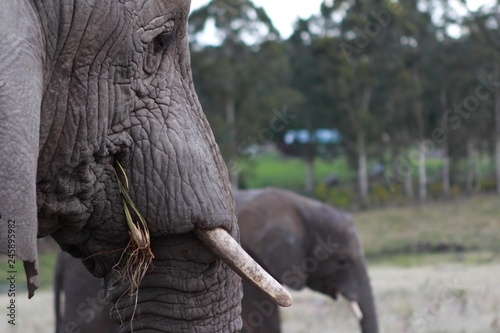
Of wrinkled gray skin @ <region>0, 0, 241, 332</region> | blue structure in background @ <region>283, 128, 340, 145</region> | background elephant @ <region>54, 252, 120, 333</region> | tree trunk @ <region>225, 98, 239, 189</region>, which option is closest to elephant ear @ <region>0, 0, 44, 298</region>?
wrinkled gray skin @ <region>0, 0, 241, 332</region>

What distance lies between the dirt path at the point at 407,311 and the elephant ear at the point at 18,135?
19.7 feet

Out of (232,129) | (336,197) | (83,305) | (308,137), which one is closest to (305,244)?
(83,305)

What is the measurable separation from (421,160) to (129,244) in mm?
27345

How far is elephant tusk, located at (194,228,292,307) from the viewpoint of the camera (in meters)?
2.25

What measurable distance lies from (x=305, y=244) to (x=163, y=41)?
5716 mm

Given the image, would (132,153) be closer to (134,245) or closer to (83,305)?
(134,245)

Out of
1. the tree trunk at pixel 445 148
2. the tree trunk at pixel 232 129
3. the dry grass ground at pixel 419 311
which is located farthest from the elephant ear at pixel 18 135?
the tree trunk at pixel 445 148

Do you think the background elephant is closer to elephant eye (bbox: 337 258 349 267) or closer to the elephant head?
the elephant head

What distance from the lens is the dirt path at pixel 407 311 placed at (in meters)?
7.76

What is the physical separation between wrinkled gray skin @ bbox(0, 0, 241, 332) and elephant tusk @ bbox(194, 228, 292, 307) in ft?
0.12

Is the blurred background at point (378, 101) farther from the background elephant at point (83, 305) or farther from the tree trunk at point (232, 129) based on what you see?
the background elephant at point (83, 305)

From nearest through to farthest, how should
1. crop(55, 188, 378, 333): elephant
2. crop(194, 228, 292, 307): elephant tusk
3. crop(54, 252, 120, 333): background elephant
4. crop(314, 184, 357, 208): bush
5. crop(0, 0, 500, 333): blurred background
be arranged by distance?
crop(194, 228, 292, 307): elephant tusk < crop(54, 252, 120, 333): background elephant < crop(55, 188, 378, 333): elephant < crop(0, 0, 500, 333): blurred background < crop(314, 184, 357, 208): bush

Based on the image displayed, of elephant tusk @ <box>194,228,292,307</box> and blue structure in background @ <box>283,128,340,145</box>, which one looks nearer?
elephant tusk @ <box>194,228,292,307</box>

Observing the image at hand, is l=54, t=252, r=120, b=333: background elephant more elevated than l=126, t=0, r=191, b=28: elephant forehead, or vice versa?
l=126, t=0, r=191, b=28: elephant forehead
